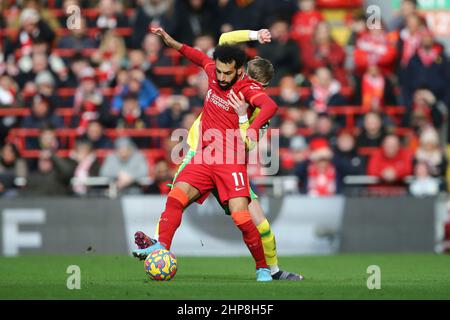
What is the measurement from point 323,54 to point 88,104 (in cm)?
437

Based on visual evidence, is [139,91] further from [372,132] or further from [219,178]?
[219,178]

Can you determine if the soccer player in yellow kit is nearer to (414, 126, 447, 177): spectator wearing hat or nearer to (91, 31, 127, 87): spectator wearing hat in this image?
(414, 126, 447, 177): spectator wearing hat

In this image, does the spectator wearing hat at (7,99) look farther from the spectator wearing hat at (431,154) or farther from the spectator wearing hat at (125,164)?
the spectator wearing hat at (431,154)

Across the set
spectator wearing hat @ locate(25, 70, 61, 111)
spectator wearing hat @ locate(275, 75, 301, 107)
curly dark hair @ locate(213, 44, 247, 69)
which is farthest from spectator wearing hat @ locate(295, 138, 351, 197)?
curly dark hair @ locate(213, 44, 247, 69)

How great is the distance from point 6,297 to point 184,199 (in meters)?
2.38

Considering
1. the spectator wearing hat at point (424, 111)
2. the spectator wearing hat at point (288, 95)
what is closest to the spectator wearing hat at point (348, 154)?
the spectator wearing hat at point (288, 95)

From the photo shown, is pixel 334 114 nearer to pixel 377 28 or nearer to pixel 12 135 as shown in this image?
pixel 377 28

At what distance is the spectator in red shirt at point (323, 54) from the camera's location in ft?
68.1

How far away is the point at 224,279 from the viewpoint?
11789mm

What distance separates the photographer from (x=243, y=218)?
36.7 feet

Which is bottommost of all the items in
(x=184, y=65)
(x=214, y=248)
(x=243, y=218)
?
(x=214, y=248)

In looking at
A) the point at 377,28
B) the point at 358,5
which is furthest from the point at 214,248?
the point at 358,5

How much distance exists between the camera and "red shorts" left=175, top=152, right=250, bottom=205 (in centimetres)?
1134

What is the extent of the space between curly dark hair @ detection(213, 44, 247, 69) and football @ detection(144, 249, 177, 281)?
195 centimetres
